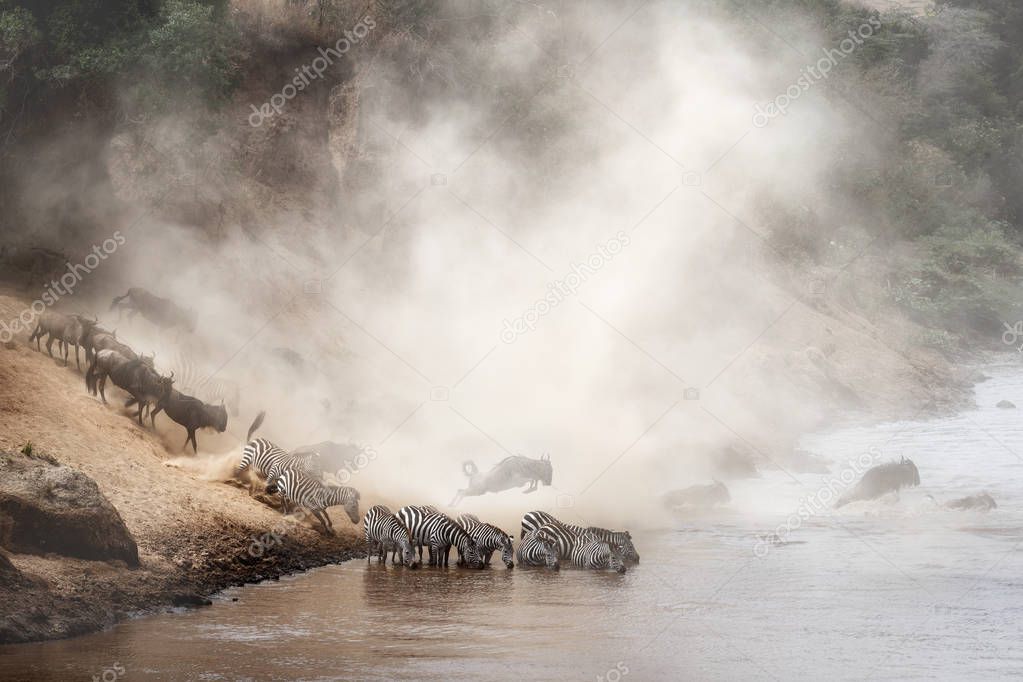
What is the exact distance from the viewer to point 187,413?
1978 centimetres

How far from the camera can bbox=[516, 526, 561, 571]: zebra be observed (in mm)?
17344

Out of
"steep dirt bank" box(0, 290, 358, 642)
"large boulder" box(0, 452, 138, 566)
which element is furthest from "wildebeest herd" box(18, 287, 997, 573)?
"large boulder" box(0, 452, 138, 566)

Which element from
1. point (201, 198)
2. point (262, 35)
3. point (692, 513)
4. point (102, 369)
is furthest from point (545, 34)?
point (102, 369)

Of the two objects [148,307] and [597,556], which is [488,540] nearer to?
[597,556]

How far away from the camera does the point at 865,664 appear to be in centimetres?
1141

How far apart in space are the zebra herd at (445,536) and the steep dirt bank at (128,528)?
1.53ft

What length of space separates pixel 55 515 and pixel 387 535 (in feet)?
17.2

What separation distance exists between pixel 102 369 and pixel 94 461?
11.5 feet

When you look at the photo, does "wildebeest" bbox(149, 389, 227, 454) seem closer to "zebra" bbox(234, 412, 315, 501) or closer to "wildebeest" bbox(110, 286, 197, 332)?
"zebra" bbox(234, 412, 315, 501)

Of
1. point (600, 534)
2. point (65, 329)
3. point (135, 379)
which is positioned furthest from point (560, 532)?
point (65, 329)

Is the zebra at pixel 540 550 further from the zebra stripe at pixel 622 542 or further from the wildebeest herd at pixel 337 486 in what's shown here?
the zebra stripe at pixel 622 542

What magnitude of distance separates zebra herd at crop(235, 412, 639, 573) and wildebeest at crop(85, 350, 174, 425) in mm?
2453

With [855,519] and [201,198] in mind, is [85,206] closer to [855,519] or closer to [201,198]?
[201,198]

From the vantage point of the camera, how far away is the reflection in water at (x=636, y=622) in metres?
11.0
